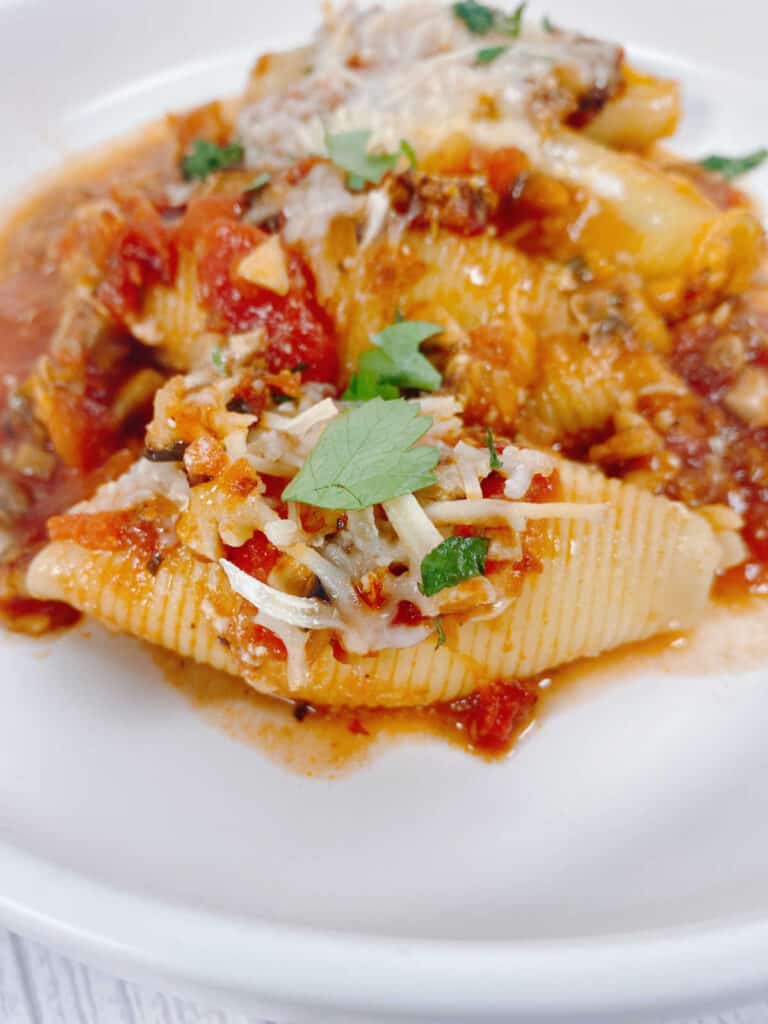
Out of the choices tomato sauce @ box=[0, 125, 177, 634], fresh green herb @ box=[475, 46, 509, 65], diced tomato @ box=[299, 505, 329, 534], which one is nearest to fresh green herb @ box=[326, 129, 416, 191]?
fresh green herb @ box=[475, 46, 509, 65]

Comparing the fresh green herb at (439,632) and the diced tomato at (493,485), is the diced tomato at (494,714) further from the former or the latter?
the diced tomato at (493,485)

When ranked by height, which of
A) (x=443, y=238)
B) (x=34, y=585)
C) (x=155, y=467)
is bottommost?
(x=34, y=585)

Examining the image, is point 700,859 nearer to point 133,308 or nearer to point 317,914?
point 317,914

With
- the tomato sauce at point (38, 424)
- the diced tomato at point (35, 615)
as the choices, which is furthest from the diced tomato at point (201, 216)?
the diced tomato at point (35, 615)

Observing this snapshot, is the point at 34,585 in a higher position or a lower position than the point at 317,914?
higher

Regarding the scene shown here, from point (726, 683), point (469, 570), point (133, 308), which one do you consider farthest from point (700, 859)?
point (133, 308)

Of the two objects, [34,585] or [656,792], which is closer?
[656,792]
